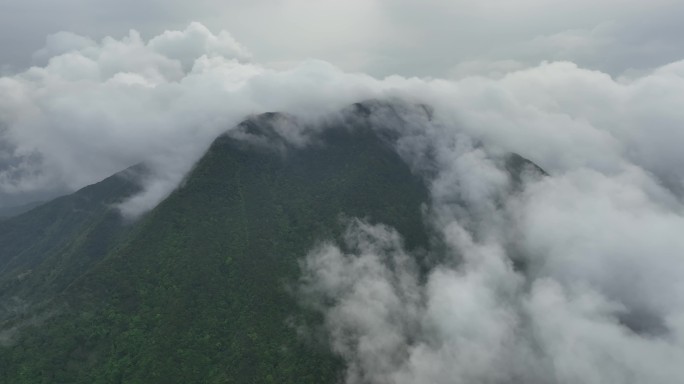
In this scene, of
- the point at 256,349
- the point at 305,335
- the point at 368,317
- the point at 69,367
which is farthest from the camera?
the point at 368,317

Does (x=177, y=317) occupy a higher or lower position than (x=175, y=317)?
lower

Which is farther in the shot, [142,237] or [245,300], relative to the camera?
[142,237]

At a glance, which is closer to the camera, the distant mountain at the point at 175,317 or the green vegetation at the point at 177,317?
the green vegetation at the point at 177,317

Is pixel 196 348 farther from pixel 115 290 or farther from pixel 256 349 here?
pixel 115 290

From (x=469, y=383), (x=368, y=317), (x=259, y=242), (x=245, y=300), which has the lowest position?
(x=469, y=383)

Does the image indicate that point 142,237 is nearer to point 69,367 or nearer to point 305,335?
point 69,367

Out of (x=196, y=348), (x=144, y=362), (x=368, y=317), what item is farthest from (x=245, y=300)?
(x=368, y=317)

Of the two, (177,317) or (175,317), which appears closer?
(175,317)

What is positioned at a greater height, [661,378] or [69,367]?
[69,367]

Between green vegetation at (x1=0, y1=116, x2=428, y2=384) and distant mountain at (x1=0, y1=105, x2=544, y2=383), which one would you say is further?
distant mountain at (x1=0, y1=105, x2=544, y2=383)

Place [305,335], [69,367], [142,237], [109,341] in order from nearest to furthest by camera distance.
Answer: [69,367]
[109,341]
[305,335]
[142,237]
